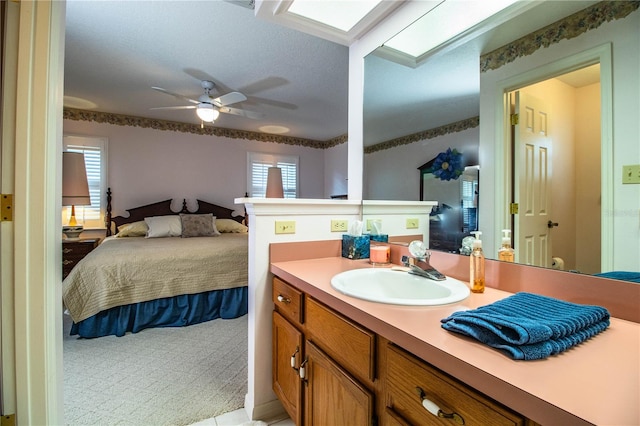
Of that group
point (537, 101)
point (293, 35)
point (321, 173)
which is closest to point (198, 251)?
point (293, 35)

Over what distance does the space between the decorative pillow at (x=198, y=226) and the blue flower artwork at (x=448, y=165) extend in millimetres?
3408

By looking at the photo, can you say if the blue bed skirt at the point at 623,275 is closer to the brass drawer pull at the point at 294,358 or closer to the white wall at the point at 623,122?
the white wall at the point at 623,122

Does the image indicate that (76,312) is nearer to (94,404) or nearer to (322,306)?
(94,404)

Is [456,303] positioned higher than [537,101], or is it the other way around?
[537,101]

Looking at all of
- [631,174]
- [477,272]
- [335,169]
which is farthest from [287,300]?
[335,169]

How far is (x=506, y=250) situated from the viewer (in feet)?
3.52

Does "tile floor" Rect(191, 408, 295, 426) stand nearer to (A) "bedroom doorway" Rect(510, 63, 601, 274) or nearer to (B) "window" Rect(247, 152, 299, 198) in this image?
(A) "bedroom doorway" Rect(510, 63, 601, 274)

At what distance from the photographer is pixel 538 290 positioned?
952 millimetres

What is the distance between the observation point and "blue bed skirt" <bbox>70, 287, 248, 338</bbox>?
2.51m

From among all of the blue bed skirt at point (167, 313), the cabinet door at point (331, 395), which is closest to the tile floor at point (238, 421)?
the cabinet door at point (331, 395)

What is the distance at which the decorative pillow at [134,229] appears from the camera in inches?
156

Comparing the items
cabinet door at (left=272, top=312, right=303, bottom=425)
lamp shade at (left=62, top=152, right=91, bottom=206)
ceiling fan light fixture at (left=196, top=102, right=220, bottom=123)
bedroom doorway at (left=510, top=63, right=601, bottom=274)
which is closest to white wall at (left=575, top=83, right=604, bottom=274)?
bedroom doorway at (left=510, top=63, right=601, bottom=274)

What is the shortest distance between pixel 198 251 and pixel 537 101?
9.46 feet

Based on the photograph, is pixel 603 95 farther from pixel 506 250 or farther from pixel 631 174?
pixel 506 250
